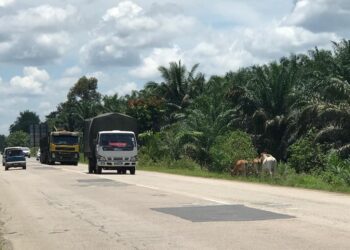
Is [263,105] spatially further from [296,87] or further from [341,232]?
[341,232]

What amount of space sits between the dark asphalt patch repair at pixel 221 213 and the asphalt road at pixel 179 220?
0.04 ft

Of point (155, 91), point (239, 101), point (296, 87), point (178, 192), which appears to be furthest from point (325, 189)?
point (155, 91)

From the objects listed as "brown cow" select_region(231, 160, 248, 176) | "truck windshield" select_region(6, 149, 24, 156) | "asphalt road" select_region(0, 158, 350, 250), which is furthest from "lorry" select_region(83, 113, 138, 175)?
"truck windshield" select_region(6, 149, 24, 156)

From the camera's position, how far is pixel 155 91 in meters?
63.4

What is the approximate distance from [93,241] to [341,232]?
4.23 m

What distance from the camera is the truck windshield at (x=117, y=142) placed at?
34.2 meters

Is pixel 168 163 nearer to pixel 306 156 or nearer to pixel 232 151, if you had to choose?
pixel 232 151

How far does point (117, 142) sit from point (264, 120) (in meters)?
14.5

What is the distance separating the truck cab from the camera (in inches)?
1346

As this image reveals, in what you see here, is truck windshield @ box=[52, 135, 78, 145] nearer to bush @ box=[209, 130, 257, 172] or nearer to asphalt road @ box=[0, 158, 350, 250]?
bush @ box=[209, 130, 257, 172]

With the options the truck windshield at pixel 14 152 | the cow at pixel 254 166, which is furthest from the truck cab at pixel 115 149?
the truck windshield at pixel 14 152

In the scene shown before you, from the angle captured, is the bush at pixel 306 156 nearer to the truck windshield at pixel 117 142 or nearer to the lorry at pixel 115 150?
the lorry at pixel 115 150

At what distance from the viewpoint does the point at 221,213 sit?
1362 cm

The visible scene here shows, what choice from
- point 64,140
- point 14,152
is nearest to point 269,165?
point 14,152
